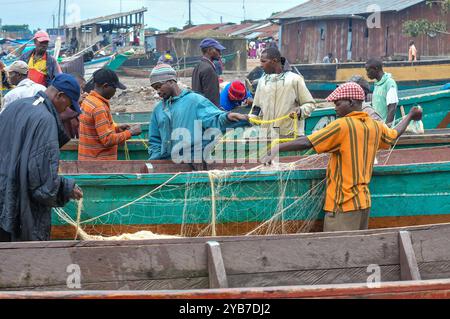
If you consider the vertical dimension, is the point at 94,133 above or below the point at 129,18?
below

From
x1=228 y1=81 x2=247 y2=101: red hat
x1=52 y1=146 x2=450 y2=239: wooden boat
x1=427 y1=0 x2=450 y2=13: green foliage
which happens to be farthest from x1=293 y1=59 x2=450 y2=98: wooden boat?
x1=52 y1=146 x2=450 y2=239: wooden boat

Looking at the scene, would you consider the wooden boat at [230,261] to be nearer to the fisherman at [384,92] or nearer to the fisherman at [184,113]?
the fisherman at [184,113]

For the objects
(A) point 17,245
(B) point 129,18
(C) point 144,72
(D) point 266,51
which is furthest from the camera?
(B) point 129,18

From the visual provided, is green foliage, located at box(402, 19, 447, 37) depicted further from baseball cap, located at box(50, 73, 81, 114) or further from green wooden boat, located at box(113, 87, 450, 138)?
baseball cap, located at box(50, 73, 81, 114)

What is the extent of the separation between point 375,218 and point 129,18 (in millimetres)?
34773

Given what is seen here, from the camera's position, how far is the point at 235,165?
789 centimetres

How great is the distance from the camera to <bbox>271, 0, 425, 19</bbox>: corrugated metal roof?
3288 cm

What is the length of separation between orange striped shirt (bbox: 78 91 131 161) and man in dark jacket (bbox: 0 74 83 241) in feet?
6.10

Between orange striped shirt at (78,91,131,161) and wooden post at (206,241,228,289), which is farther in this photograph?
orange striped shirt at (78,91,131,161)

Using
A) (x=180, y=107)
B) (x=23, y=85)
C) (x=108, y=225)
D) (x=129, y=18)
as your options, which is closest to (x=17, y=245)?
(x=108, y=225)

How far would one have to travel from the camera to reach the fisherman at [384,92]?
8.92 m

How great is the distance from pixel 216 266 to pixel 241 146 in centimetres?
345

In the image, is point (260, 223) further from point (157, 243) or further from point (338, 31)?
point (338, 31)

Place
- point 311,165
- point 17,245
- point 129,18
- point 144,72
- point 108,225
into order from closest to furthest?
point 17,245
point 108,225
point 311,165
point 144,72
point 129,18
